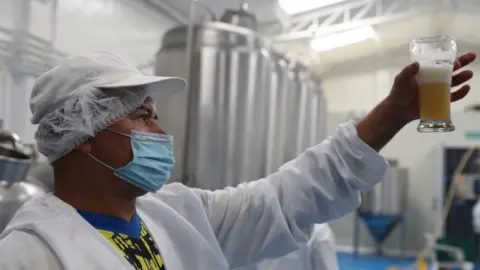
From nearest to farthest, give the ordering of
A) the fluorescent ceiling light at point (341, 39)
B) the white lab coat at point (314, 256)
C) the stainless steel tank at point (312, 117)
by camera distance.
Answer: the white lab coat at point (314, 256)
the stainless steel tank at point (312, 117)
the fluorescent ceiling light at point (341, 39)

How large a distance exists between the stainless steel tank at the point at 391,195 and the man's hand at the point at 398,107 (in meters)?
4.95

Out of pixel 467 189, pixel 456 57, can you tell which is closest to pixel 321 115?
pixel 467 189

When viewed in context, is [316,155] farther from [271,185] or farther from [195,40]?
[195,40]

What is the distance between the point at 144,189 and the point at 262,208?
0.98ft

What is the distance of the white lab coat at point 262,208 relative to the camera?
Answer: 109 centimetres

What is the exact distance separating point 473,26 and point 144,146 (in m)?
4.59

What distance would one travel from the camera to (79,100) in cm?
95

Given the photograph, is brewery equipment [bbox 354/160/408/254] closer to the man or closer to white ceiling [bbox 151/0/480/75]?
white ceiling [bbox 151/0/480/75]

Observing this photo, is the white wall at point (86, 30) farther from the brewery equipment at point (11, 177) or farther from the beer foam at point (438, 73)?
the beer foam at point (438, 73)

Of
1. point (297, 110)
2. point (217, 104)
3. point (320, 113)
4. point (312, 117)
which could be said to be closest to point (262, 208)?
point (217, 104)

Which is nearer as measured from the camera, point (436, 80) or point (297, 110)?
point (436, 80)

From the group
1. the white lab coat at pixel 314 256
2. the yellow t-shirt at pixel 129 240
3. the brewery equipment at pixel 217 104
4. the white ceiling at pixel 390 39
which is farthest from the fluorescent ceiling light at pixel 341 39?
the yellow t-shirt at pixel 129 240

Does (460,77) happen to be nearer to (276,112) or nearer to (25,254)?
(25,254)

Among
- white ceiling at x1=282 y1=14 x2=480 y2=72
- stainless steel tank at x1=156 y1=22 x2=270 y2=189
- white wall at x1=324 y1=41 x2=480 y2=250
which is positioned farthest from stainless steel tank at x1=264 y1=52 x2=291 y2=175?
white wall at x1=324 y1=41 x2=480 y2=250
